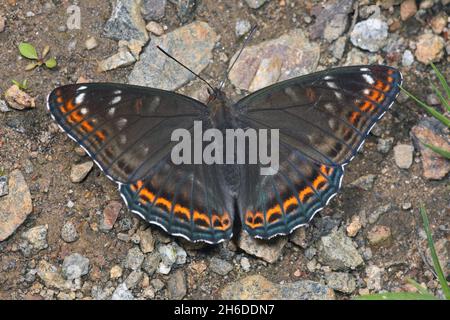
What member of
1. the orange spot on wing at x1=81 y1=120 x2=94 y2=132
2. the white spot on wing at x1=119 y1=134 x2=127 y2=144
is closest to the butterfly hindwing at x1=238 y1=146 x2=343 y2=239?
the white spot on wing at x1=119 y1=134 x2=127 y2=144

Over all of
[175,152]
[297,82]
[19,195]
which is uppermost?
[297,82]

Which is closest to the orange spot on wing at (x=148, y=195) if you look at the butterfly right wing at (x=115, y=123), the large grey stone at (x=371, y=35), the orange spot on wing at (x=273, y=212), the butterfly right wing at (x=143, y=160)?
the butterfly right wing at (x=143, y=160)

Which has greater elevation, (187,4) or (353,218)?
(187,4)

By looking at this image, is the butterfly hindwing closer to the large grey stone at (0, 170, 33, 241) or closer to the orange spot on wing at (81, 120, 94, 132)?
the orange spot on wing at (81, 120, 94, 132)

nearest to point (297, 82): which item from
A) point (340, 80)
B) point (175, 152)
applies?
point (340, 80)

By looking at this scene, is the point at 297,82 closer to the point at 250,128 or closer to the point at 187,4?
the point at 250,128

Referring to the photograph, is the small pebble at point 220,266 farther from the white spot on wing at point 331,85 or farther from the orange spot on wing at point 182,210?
the white spot on wing at point 331,85

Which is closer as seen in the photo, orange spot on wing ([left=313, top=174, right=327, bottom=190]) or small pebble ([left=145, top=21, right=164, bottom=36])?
orange spot on wing ([left=313, top=174, right=327, bottom=190])

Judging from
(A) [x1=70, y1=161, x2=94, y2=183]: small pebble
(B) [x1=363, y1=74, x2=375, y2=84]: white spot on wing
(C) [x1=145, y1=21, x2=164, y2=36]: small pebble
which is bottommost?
(A) [x1=70, y1=161, x2=94, y2=183]: small pebble
